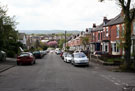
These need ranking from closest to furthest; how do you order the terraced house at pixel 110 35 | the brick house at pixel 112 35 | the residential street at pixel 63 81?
the residential street at pixel 63 81 < the terraced house at pixel 110 35 < the brick house at pixel 112 35

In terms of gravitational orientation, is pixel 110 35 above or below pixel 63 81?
above

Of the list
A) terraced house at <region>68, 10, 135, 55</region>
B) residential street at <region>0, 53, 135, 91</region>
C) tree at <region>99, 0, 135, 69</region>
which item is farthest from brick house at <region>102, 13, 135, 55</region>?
residential street at <region>0, 53, 135, 91</region>

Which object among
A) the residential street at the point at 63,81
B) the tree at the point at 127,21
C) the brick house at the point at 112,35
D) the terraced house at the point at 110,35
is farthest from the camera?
the brick house at the point at 112,35

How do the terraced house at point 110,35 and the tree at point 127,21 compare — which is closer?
the tree at point 127,21

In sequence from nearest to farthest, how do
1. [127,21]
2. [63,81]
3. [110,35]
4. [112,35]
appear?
1. [63,81]
2. [127,21]
3. [112,35]
4. [110,35]

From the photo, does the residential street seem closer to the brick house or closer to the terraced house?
the terraced house

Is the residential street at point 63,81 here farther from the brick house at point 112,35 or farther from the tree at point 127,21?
the brick house at point 112,35

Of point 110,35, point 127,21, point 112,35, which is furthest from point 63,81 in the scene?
point 110,35

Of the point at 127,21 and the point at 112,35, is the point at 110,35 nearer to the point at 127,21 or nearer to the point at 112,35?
the point at 112,35

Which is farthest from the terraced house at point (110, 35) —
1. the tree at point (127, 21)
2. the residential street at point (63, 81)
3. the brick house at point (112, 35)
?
the residential street at point (63, 81)

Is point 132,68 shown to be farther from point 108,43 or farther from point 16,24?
point 108,43

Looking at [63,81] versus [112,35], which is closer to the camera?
[63,81]

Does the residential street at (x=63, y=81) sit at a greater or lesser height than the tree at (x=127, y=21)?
lesser

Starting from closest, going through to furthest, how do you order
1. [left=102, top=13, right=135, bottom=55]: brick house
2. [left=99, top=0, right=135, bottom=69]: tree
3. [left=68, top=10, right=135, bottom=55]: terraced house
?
[left=99, top=0, right=135, bottom=69]: tree
[left=68, top=10, right=135, bottom=55]: terraced house
[left=102, top=13, right=135, bottom=55]: brick house
